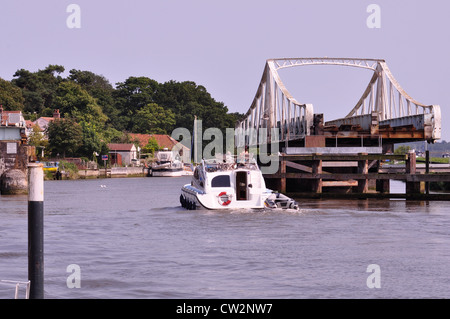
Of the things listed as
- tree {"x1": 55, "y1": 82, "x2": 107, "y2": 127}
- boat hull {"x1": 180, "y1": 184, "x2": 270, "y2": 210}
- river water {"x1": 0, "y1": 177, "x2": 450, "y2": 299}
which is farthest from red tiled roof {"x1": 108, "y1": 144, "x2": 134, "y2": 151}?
boat hull {"x1": 180, "y1": 184, "x2": 270, "y2": 210}

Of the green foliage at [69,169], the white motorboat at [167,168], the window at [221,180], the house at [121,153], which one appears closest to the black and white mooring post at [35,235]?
the window at [221,180]

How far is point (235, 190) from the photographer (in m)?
35.5

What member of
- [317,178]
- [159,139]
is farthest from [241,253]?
[159,139]

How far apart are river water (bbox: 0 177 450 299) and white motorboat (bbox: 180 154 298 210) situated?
587 mm

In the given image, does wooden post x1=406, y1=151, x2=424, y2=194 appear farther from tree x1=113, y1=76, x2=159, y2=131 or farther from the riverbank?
tree x1=113, y1=76, x2=159, y2=131

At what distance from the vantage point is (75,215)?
37688mm

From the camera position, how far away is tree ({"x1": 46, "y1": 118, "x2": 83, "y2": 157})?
355ft

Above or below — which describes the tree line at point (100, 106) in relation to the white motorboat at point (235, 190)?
above

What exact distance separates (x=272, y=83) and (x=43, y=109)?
84.9m

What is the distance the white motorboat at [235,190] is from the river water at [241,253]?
1.93 ft

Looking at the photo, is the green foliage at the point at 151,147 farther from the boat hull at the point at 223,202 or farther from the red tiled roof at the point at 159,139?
the boat hull at the point at 223,202

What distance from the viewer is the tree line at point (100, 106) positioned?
372 ft

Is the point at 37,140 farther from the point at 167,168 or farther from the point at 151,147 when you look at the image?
the point at 151,147
